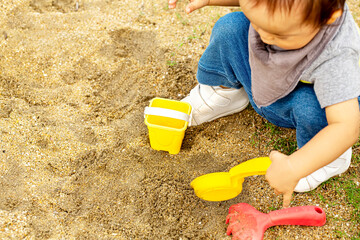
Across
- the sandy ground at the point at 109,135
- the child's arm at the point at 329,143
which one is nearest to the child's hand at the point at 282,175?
the child's arm at the point at 329,143

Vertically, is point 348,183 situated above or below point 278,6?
below

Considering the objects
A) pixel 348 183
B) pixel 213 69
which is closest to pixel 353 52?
pixel 213 69

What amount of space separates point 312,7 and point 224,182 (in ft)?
2.33

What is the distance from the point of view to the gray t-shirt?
41.5 inches

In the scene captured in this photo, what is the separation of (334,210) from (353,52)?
0.68 m

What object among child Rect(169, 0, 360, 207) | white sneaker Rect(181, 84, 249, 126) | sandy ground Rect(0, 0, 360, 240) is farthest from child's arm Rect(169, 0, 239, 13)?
sandy ground Rect(0, 0, 360, 240)

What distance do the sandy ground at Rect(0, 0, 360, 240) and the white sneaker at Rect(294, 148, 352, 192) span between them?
1.9 inches

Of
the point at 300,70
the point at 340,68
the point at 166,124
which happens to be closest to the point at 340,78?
the point at 340,68

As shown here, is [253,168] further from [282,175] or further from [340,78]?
[340,78]

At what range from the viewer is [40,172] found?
1.45 m

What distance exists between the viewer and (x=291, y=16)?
934mm

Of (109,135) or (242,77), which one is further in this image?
(109,135)

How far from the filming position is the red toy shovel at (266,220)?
1.33 m

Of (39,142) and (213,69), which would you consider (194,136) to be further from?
(39,142)
